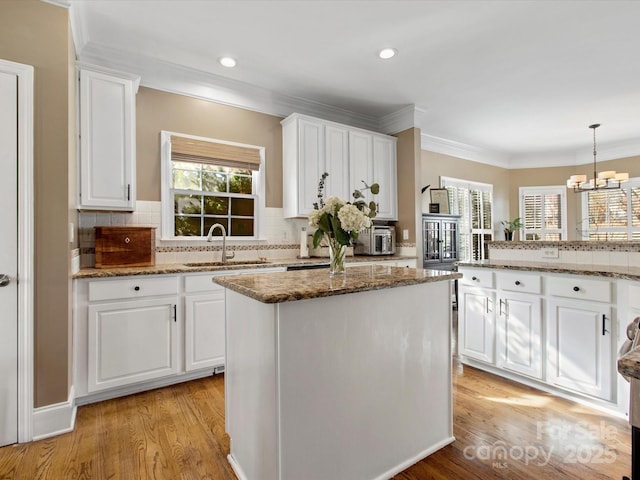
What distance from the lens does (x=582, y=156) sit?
6.64m

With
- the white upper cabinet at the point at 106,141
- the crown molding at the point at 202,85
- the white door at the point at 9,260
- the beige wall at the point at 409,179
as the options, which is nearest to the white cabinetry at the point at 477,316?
the beige wall at the point at 409,179

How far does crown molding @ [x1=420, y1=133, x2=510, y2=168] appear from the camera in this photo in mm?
5703

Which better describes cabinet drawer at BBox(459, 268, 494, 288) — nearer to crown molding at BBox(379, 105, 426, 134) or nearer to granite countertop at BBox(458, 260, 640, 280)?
granite countertop at BBox(458, 260, 640, 280)

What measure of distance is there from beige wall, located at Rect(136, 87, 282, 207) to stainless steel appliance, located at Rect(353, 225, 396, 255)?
1140mm

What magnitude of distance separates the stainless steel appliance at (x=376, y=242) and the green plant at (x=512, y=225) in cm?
340

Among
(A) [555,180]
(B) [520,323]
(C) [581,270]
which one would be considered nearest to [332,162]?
(B) [520,323]

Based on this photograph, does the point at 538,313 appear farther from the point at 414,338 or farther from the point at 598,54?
the point at 598,54

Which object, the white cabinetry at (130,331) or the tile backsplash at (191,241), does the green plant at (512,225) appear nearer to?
the tile backsplash at (191,241)

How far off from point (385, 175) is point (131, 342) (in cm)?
334

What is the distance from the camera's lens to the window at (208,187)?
3.31 metres

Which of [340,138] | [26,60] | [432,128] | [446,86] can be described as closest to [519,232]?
[432,128]

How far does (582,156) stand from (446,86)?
4.63 metres

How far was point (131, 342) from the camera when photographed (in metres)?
2.53

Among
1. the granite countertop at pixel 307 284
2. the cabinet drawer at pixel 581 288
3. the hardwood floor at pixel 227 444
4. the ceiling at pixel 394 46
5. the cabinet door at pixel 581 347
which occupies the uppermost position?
the ceiling at pixel 394 46
